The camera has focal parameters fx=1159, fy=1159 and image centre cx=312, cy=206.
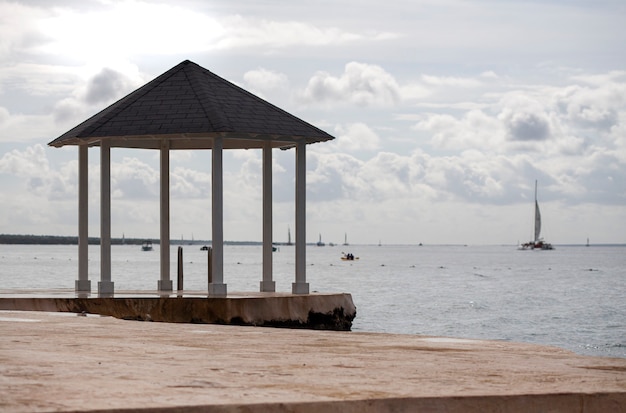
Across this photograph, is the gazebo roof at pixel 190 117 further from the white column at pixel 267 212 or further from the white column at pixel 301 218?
the white column at pixel 267 212

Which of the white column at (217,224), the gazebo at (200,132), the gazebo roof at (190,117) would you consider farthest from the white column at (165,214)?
the white column at (217,224)

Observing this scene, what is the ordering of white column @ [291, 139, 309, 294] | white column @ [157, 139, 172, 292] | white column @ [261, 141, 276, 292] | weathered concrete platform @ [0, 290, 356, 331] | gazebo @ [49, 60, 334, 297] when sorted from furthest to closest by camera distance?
white column @ [157, 139, 172, 292], white column @ [261, 141, 276, 292], white column @ [291, 139, 309, 294], gazebo @ [49, 60, 334, 297], weathered concrete platform @ [0, 290, 356, 331]

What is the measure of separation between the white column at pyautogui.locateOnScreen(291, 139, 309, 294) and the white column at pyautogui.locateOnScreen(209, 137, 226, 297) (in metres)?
2.01

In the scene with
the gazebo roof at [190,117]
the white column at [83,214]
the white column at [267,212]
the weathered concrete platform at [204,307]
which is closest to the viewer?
the weathered concrete platform at [204,307]

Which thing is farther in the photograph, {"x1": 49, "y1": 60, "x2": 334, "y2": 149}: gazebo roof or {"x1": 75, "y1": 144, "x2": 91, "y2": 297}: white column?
{"x1": 75, "y1": 144, "x2": 91, "y2": 297}: white column

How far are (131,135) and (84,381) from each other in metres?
17.0

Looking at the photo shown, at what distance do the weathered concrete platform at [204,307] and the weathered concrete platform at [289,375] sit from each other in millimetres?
10284

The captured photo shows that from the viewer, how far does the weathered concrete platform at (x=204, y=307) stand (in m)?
23.3

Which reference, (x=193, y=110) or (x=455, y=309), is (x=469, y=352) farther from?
(x=455, y=309)

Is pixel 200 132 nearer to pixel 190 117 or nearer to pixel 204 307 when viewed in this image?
pixel 190 117

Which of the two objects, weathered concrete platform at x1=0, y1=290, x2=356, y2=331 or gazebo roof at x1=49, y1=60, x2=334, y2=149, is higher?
gazebo roof at x1=49, y1=60, x2=334, y2=149

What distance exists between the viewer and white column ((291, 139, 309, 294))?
26.4 m

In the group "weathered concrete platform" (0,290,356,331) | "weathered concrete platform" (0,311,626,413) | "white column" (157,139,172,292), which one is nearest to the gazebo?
"white column" (157,139,172,292)

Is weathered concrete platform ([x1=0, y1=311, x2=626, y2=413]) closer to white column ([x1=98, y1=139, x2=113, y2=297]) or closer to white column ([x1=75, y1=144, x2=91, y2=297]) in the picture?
white column ([x1=98, y1=139, x2=113, y2=297])
